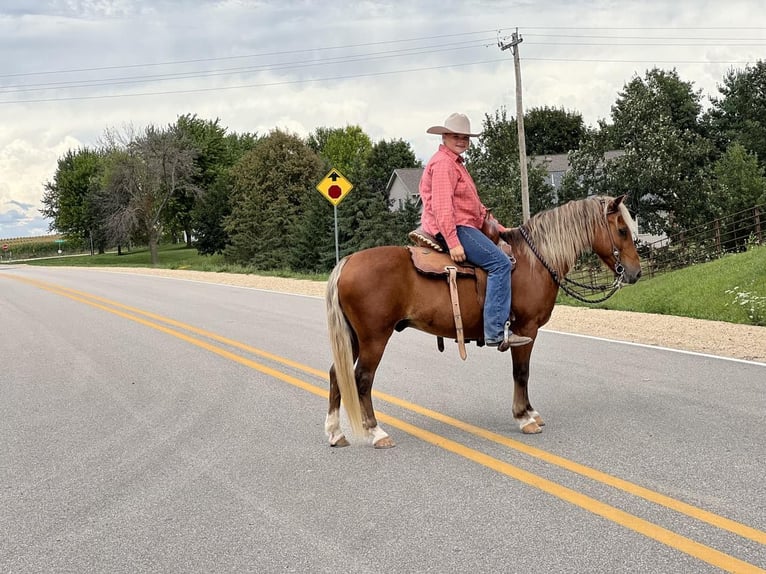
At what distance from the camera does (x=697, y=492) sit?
424 centimetres

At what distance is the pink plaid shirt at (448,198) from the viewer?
561cm

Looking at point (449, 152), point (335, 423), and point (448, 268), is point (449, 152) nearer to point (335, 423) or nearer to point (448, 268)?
point (448, 268)

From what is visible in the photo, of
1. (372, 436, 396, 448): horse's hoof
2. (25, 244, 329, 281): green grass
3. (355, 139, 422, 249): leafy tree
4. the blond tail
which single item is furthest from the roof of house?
(372, 436, 396, 448): horse's hoof

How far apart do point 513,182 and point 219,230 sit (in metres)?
32.8

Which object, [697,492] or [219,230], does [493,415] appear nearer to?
[697,492]

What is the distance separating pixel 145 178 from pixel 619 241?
2347 inches

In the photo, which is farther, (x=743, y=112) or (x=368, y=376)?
(x=743, y=112)

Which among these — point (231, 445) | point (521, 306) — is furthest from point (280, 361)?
point (521, 306)

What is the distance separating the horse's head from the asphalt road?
1.18m

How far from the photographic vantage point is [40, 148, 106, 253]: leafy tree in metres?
74.4

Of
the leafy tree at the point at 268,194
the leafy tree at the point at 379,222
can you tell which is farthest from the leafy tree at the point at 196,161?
the leafy tree at the point at 379,222

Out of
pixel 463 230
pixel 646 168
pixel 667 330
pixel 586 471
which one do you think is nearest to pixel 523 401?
pixel 586 471

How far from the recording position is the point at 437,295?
5688mm

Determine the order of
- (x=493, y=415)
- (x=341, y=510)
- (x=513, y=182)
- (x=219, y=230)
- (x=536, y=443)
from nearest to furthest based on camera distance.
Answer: (x=341, y=510) → (x=536, y=443) → (x=493, y=415) → (x=513, y=182) → (x=219, y=230)
